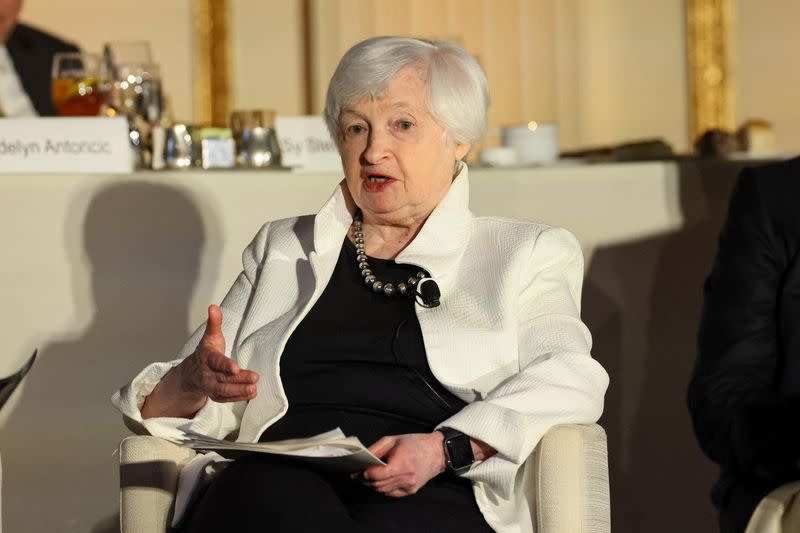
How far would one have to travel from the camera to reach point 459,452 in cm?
197

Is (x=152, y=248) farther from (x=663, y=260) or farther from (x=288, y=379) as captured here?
(x=663, y=260)

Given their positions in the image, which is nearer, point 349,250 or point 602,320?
point 349,250

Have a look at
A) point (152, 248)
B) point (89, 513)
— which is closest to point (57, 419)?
point (89, 513)

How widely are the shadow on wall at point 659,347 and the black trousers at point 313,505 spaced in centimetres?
88

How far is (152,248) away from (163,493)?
2.67 ft

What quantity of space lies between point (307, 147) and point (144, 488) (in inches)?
41.3

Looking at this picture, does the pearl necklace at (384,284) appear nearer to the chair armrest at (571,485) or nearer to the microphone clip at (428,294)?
the microphone clip at (428,294)

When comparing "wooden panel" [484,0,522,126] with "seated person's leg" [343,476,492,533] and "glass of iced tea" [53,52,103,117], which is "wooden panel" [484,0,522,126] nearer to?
"glass of iced tea" [53,52,103,117]

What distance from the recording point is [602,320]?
2834 mm

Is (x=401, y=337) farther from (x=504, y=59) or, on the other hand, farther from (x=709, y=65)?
(x=709, y=65)

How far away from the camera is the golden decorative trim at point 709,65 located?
6141 mm

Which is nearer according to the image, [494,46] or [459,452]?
[459,452]

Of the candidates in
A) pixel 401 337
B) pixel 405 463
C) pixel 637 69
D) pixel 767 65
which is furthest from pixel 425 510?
pixel 767 65

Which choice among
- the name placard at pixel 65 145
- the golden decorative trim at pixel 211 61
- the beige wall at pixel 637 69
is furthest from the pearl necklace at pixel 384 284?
the beige wall at pixel 637 69
